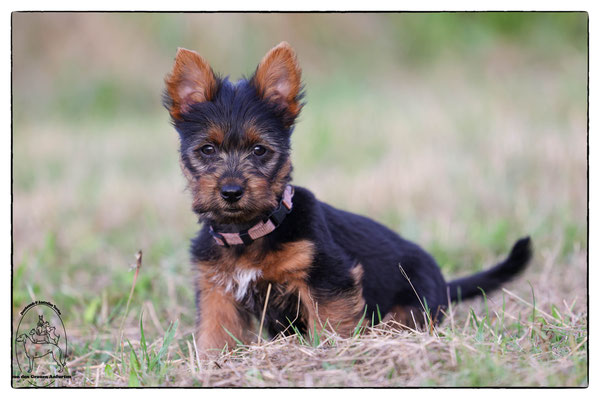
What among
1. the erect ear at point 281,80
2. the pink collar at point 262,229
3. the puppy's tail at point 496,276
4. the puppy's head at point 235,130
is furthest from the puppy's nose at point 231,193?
the puppy's tail at point 496,276

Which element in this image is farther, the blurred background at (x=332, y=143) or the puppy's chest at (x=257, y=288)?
the blurred background at (x=332, y=143)

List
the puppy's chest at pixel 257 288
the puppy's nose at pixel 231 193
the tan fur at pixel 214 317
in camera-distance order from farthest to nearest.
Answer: the tan fur at pixel 214 317 < the puppy's chest at pixel 257 288 < the puppy's nose at pixel 231 193

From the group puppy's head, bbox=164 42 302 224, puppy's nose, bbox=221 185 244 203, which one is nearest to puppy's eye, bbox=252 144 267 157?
puppy's head, bbox=164 42 302 224

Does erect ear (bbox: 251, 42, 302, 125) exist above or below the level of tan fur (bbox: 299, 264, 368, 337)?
above

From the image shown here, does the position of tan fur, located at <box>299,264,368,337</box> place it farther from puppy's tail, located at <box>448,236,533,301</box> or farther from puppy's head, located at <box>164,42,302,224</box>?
puppy's tail, located at <box>448,236,533,301</box>

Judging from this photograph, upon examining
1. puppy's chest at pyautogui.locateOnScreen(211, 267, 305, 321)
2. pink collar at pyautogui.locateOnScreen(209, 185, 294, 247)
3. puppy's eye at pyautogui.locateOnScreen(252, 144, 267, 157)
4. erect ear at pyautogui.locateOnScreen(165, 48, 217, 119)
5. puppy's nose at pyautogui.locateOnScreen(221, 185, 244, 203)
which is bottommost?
puppy's chest at pyautogui.locateOnScreen(211, 267, 305, 321)

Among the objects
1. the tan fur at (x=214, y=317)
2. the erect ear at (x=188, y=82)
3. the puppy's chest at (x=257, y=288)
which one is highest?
the erect ear at (x=188, y=82)

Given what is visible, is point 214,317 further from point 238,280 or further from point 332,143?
point 332,143

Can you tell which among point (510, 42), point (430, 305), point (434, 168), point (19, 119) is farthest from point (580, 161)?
point (19, 119)

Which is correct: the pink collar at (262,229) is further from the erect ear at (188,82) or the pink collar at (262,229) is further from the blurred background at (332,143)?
the erect ear at (188,82)
